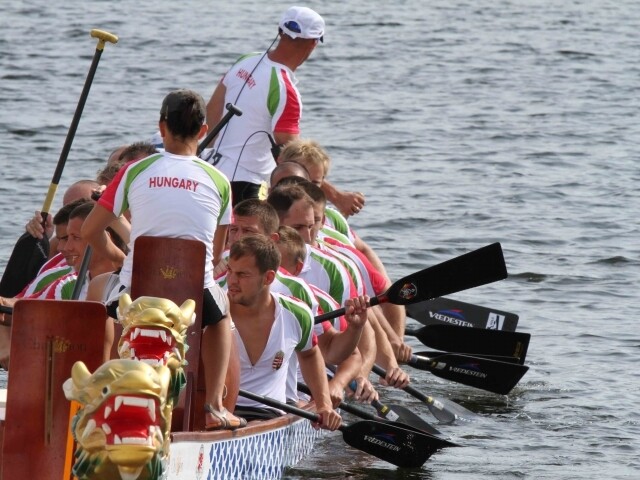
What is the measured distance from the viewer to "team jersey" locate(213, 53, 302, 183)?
26.5 feet

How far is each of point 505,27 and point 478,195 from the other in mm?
9433

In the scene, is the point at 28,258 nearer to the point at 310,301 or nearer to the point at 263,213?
the point at 263,213

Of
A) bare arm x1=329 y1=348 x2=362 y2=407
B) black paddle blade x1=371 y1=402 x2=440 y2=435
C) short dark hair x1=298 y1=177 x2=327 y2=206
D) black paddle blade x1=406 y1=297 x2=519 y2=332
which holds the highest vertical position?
short dark hair x1=298 y1=177 x2=327 y2=206

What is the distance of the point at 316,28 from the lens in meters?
8.07

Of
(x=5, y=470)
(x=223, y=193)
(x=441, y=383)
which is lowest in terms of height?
(x=441, y=383)

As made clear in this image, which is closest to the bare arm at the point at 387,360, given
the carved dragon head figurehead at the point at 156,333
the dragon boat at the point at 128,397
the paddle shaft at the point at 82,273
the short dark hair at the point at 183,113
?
the dragon boat at the point at 128,397

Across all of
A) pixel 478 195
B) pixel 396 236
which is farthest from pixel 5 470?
pixel 478 195

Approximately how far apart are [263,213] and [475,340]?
2858 millimetres

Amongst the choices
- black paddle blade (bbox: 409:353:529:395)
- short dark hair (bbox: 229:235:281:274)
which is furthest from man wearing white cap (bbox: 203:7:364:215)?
short dark hair (bbox: 229:235:281:274)

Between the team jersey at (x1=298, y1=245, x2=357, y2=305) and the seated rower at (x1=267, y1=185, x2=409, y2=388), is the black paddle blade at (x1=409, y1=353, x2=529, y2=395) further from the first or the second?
the team jersey at (x1=298, y1=245, x2=357, y2=305)

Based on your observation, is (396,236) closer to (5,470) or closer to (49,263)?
(49,263)

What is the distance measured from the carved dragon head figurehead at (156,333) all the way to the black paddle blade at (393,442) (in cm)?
301

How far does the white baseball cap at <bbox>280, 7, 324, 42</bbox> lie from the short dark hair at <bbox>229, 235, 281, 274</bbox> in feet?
7.56

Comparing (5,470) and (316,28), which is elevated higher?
(316,28)
